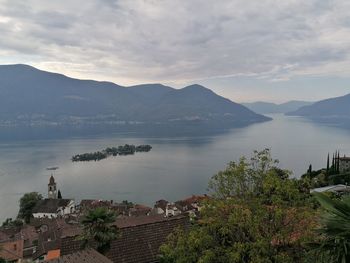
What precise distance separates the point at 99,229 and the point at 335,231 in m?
14.5

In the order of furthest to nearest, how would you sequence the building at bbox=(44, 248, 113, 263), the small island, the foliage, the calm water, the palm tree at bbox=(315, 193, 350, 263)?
1. the small island
2. the calm water
3. the building at bbox=(44, 248, 113, 263)
4. the foliage
5. the palm tree at bbox=(315, 193, 350, 263)

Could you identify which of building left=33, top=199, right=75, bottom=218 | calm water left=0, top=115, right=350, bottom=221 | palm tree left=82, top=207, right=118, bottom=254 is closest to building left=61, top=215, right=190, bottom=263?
palm tree left=82, top=207, right=118, bottom=254

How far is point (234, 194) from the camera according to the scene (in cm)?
1309

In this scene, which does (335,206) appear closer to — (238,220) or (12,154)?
(238,220)

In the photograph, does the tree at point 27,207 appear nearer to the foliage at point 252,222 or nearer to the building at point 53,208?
the building at point 53,208

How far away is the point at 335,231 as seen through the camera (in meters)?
6.38

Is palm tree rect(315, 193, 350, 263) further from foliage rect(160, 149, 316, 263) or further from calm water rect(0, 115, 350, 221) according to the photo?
calm water rect(0, 115, 350, 221)

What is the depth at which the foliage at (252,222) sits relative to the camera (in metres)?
11.1

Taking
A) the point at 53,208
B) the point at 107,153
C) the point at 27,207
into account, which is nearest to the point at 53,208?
the point at 53,208

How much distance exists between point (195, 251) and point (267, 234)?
2.37 m

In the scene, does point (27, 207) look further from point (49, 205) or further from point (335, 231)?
point (335, 231)

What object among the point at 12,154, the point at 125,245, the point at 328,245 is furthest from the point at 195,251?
the point at 12,154

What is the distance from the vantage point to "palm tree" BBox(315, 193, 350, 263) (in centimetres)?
624

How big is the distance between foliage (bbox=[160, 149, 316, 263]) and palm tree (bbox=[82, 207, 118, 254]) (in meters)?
6.50
